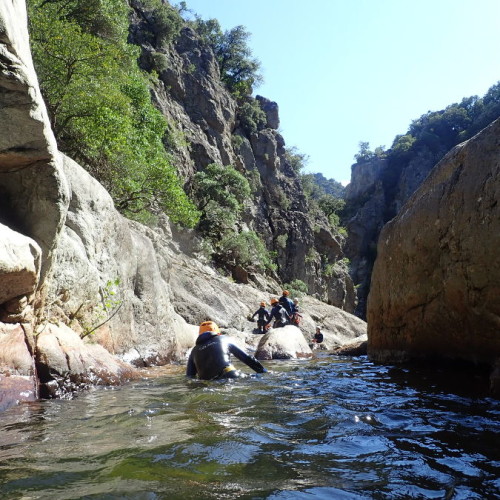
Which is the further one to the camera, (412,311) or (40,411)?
(412,311)

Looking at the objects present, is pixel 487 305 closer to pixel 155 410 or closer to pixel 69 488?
pixel 155 410

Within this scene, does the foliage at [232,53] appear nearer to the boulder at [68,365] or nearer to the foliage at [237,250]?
the foliage at [237,250]

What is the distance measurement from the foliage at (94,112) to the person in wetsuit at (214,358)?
28.7 ft

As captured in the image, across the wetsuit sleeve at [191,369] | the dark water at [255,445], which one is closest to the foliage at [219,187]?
the wetsuit sleeve at [191,369]

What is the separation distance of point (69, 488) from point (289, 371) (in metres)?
6.43

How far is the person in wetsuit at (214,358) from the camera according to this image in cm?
676

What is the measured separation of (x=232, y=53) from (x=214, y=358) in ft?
147

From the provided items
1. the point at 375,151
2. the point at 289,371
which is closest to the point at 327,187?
the point at 375,151

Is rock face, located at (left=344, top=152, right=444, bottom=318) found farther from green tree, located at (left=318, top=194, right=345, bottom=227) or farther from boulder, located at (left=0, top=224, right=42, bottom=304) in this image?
boulder, located at (left=0, top=224, right=42, bottom=304)

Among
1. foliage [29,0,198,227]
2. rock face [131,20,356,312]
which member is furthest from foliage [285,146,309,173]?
foliage [29,0,198,227]

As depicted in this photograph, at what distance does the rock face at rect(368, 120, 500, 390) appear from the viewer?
5270 millimetres

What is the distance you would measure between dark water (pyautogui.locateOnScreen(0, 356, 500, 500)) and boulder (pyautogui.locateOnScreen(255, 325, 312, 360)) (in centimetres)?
572

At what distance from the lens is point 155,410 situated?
4.53 metres

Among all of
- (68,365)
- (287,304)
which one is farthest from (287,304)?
(68,365)
